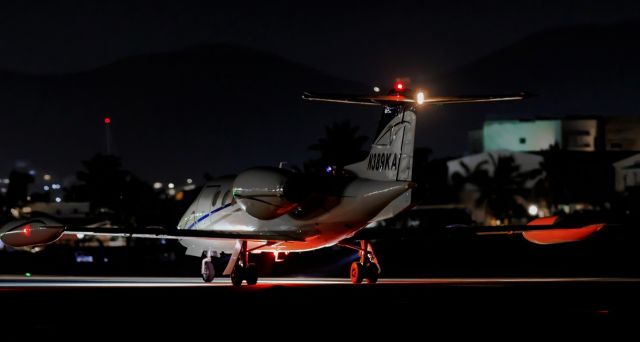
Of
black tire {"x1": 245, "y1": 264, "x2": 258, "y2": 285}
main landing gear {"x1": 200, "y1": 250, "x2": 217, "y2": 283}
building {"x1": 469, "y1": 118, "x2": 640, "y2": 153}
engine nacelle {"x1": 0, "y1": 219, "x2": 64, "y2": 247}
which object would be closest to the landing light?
black tire {"x1": 245, "y1": 264, "x2": 258, "y2": 285}

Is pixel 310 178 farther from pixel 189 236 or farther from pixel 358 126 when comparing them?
pixel 358 126

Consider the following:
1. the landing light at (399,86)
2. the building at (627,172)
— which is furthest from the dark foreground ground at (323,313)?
the building at (627,172)

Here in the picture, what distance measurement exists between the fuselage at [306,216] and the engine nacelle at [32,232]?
5792mm

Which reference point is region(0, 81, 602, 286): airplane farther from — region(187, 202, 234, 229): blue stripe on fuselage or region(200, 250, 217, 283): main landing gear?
region(200, 250, 217, 283): main landing gear

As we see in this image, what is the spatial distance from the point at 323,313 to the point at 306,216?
13.7 metres

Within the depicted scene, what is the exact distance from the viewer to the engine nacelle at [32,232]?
3409cm

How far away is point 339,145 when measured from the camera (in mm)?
111125

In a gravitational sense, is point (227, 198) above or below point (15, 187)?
below

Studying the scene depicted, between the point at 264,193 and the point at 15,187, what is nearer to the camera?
the point at 264,193

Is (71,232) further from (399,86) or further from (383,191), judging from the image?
(399,86)

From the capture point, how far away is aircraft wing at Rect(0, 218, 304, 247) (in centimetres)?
3412

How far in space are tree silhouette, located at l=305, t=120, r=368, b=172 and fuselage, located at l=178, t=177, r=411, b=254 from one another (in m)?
A: 69.8

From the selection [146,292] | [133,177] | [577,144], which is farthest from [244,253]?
[577,144]

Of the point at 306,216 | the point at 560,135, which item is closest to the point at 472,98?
the point at 306,216
